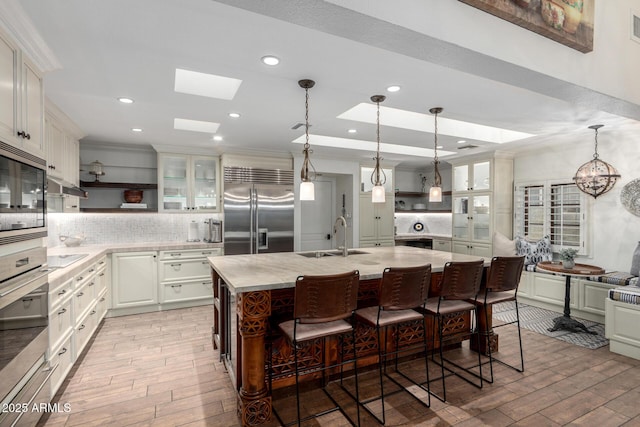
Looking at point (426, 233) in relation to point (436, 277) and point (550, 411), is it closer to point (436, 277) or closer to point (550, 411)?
point (436, 277)

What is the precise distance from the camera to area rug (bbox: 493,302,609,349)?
3480 mm

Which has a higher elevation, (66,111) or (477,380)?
(66,111)

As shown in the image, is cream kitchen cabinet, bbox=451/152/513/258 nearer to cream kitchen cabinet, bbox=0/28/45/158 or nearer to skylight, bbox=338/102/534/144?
skylight, bbox=338/102/534/144

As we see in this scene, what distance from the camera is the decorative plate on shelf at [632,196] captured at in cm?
418

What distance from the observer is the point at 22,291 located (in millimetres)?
1790

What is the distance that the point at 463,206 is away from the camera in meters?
6.21

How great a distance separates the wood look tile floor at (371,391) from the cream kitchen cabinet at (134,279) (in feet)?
3.31

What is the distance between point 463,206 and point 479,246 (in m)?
0.84

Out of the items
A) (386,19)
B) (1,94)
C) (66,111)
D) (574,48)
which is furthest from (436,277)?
(66,111)

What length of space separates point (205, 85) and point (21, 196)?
5.36 ft

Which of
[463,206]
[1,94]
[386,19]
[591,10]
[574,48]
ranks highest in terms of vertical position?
[591,10]

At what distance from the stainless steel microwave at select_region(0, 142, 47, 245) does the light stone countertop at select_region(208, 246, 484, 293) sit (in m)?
1.19

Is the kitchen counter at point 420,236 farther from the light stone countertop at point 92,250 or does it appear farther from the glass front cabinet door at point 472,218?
the light stone countertop at point 92,250

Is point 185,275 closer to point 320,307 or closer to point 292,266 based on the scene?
point 292,266
